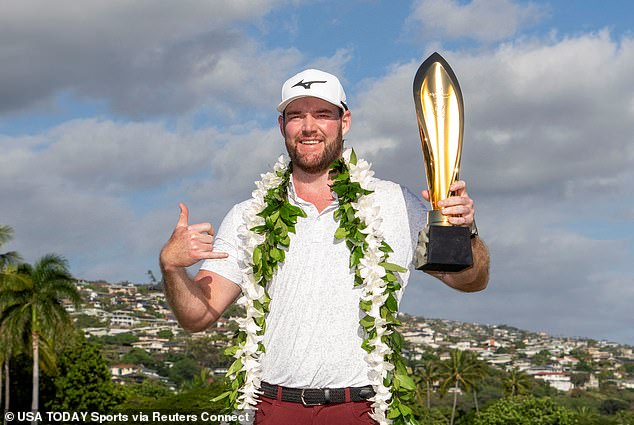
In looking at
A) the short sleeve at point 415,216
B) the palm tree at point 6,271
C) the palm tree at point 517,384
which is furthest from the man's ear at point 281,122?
the palm tree at point 517,384

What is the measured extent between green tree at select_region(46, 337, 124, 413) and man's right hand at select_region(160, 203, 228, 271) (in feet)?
195

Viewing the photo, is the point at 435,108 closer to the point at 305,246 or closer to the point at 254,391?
the point at 305,246

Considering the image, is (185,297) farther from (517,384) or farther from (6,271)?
(517,384)

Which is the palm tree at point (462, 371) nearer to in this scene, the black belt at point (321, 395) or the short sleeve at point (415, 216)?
the short sleeve at point (415, 216)

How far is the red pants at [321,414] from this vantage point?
4820 millimetres

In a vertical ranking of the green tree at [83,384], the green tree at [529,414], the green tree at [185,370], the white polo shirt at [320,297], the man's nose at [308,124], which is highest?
the green tree at [185,370]

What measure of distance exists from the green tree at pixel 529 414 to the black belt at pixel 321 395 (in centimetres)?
6705

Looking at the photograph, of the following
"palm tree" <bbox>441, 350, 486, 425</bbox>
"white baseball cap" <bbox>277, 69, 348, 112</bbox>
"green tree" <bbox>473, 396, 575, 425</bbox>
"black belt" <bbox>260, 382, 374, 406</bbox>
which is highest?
"palm tree" <bbox>441, 350, 486, 425</bbox>

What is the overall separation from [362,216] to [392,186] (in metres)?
0.35

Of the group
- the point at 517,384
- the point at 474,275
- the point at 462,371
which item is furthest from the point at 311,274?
the point at 517,384

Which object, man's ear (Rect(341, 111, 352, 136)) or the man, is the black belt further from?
man's ear (Rect(341, 111, 352, 136))

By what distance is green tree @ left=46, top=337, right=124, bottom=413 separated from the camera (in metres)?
62.2

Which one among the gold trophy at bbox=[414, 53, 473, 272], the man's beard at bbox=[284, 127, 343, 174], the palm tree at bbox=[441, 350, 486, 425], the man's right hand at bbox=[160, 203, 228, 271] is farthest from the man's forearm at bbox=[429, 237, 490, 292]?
the palm tree at bbox=[441, 350, 486, 425]

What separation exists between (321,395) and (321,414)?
0.32 feet
